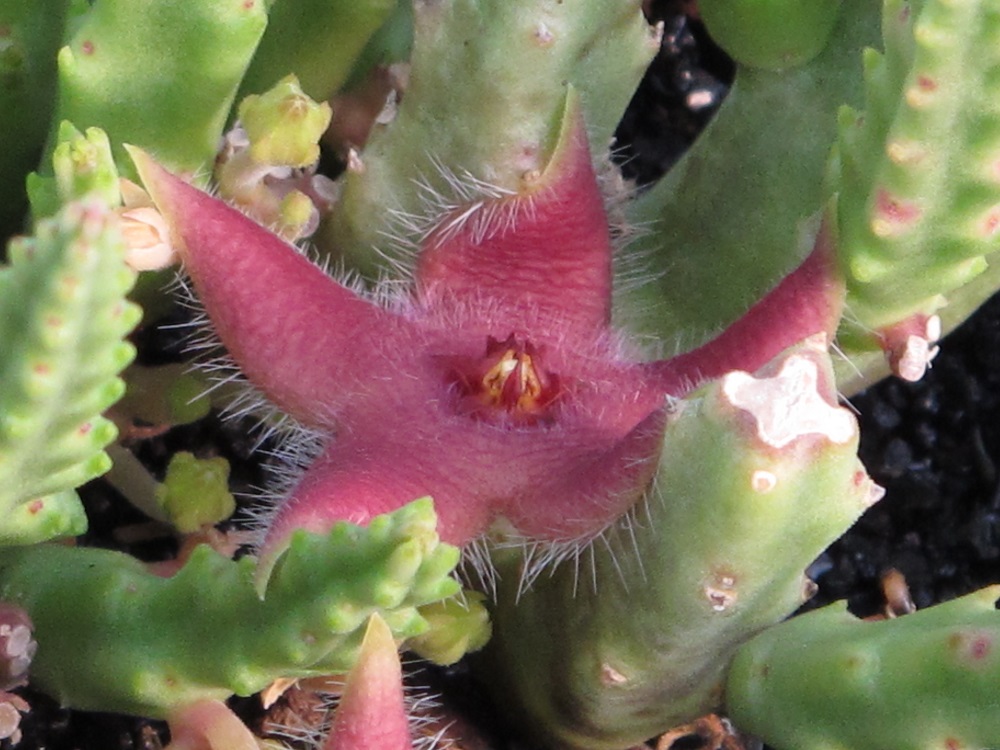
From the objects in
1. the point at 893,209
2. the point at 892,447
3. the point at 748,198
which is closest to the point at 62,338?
the point at 893,209

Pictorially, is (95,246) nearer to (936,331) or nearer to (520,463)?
(520,463)

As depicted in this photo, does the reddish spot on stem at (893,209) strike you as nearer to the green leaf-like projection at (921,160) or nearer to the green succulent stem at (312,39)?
the green leaf-like projection at (921,160)

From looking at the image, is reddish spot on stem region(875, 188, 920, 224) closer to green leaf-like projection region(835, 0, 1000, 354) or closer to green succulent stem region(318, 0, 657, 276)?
green leaf-like projection region(835, 0, 1000, 354)

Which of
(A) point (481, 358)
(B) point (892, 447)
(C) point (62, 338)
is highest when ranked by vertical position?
(C) point (62, 338)

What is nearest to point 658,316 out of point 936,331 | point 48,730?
point 936,331

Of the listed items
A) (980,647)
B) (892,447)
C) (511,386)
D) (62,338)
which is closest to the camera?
(62,338)

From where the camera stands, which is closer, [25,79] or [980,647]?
[980,647]

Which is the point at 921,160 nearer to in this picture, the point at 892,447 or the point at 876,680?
the point at 876,680
